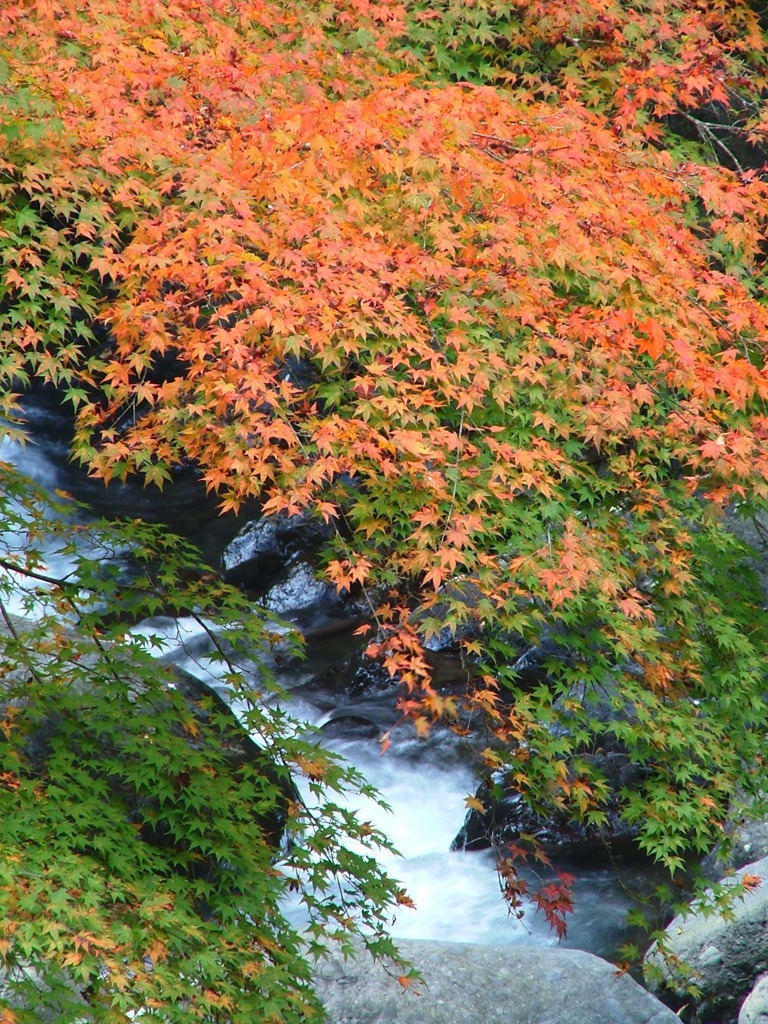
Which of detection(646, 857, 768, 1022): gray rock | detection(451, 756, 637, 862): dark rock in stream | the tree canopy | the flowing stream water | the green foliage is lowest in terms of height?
the flowing stream water

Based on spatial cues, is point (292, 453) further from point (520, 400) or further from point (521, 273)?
point (521, 273)

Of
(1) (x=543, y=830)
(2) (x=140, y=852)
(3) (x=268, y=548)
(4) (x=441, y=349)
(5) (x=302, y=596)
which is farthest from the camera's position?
(3) (x=268, y=548)

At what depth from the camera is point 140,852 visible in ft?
13.2

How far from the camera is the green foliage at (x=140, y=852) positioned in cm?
336

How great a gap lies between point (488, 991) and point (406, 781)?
5.37 feet

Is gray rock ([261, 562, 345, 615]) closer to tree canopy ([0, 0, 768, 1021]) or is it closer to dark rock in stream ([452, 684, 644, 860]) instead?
tree canopy ([0, 0, 768, 1021])

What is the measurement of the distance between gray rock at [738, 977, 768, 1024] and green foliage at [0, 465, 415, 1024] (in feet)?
6.01

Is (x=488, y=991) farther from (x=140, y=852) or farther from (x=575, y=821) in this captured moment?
(x=140, y=852)

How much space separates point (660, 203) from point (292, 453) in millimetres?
3643

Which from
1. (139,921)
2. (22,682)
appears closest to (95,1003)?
(139,921)

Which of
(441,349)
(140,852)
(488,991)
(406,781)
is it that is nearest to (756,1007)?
(488,991)

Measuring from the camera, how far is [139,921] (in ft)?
12.0

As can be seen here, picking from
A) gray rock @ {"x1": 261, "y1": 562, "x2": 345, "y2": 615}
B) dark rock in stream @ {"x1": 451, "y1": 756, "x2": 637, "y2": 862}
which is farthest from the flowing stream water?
gray rock @ {"x1": 261, "y1": 562, "x2": 345, "y2": 615}

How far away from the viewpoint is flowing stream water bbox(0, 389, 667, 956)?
571 centimetres
